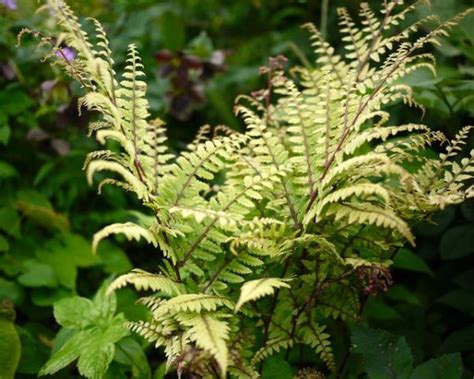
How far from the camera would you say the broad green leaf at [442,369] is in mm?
1188

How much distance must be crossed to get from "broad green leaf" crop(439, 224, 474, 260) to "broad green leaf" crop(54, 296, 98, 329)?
3.35ft

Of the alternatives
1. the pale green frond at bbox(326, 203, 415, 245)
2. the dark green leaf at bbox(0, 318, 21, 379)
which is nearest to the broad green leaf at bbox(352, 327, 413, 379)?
the pale green frond at bbox(326, 203, 415, 245)

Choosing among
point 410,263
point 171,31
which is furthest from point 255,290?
point 171,31

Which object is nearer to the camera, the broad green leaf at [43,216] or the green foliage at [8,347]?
the green foliage at [8,347]

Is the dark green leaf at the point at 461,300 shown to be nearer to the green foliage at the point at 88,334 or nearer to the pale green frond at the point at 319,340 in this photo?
the pale green frond at the point at 319,340

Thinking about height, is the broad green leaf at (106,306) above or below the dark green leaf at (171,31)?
below

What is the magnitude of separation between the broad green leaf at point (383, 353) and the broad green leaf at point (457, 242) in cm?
41

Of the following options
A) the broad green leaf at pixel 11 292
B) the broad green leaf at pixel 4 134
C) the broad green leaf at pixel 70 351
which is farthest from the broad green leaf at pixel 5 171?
the broad green leaf at pixel 70 351

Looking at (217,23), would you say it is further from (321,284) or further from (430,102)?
(321,284)

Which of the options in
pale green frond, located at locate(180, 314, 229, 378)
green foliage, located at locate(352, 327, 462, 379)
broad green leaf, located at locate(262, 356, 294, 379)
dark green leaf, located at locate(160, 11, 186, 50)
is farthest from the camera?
dark green leaf, located at locate(160, 11, 186, 50)

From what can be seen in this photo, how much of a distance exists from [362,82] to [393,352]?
648mm

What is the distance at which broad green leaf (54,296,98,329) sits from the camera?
1.45 meters

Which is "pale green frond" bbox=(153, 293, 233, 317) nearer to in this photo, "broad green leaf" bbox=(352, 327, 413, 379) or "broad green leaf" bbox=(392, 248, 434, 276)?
"broad green leaf" bbox=(352, 327, 413, 379)

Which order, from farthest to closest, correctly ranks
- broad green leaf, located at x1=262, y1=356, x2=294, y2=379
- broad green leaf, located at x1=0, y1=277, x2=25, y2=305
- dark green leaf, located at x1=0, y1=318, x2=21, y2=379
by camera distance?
1. broad green leaf, located at x1=0, y1=277, x2=25, y2=305
2. dark green leaf, located at x1=0, y1=318, x2=21, y2=379
3. broad green leaf, located at x1=262, y1=356, x2=294, y2=379
